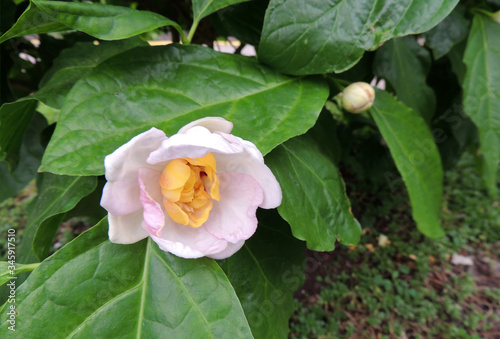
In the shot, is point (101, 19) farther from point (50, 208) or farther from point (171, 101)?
point (50, 208)

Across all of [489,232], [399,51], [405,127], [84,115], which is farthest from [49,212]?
[489,232]

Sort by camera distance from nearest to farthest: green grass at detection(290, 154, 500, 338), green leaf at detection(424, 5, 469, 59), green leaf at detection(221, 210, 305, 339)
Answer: green leaf at detection(221, 210, 305, 339), green leaf at detection(424, 5, 469, 59), green grass at detection(290, 154, 500, 338)

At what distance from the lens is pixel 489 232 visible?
2025mm

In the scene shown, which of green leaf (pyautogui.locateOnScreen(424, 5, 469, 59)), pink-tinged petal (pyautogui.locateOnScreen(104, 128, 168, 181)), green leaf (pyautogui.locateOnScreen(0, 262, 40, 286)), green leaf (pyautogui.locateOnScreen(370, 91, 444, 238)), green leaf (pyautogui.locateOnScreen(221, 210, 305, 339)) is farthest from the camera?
green leaf (pyautogui.locateOnScreen(424, 5, 469, 59))

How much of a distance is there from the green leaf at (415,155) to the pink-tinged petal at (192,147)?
45 cm

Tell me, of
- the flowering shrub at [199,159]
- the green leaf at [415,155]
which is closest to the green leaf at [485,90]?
the flowering shrub at [199,159]

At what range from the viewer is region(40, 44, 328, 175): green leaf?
20.5 inches

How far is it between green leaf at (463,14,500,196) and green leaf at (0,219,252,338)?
2.33ft

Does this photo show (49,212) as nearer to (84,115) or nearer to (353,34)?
(84,115)

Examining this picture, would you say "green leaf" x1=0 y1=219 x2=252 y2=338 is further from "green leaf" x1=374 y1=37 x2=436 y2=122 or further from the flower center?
"green leaf" x1=374 y1=37 x2=436 y2=122

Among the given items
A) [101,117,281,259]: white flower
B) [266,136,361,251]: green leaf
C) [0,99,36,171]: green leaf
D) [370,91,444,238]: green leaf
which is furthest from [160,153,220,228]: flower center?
[370,91,444,238]: green leaf

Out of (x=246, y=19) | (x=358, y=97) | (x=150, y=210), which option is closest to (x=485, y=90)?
(x=358, y=97)

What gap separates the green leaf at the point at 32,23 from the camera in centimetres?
52

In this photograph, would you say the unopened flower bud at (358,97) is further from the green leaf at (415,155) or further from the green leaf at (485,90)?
the green leaf at (485,90)
